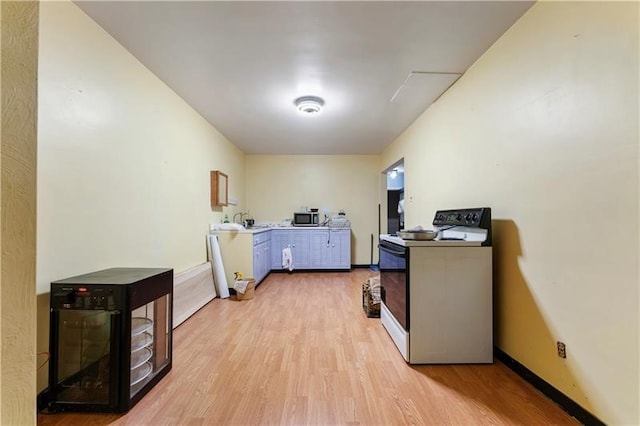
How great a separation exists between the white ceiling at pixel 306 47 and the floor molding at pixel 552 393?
7.54 feet

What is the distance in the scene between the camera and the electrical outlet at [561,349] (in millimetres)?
1642

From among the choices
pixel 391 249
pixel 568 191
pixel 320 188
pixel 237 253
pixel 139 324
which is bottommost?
pixel 139 324

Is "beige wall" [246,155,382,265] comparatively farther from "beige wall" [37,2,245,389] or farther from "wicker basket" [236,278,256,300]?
"beige wall" [37,2,245,389]

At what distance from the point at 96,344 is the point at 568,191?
2.78 metres

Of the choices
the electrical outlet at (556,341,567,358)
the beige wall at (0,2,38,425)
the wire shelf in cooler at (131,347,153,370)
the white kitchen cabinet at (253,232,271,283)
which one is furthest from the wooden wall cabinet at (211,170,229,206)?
the electrical outlet at (556,341,567,358)

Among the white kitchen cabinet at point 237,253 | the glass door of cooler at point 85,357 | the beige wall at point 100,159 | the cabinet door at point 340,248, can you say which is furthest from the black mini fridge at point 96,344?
the cabinet door at point 340,248

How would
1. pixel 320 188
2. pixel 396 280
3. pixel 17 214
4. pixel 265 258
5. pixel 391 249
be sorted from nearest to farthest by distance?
pixel 17 214, pixel 396 280, pixel 391 249, pixel 265 258, pixel 320 188

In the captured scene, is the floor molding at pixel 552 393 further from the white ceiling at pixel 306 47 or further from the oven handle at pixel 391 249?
the white ceiling at pixel 306 47

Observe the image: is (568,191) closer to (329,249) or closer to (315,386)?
(315,386)

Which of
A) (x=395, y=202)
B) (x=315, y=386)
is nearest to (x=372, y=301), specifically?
(x=315, y=386)

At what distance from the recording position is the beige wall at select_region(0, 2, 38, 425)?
25.1 inches

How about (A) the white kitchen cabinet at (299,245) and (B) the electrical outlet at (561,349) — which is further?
(A) the white kitchen cabinet at (299,245)

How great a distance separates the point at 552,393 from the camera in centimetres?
171

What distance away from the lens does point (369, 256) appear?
6305 mm
